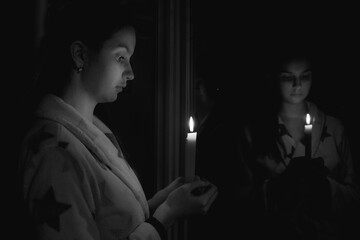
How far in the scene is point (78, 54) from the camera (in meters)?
0.80

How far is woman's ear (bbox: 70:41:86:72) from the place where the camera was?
0.79 m

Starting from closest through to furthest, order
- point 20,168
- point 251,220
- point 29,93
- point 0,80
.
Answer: point 20,168 < point 29,93 < point 0,80 < point 251,220

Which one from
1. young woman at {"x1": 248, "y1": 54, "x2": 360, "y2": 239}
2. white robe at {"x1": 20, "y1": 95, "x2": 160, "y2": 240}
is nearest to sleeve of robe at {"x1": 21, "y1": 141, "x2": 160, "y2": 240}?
white robe at {"x1": 20, "y1": 95, "x2": 160, "y2": 240}

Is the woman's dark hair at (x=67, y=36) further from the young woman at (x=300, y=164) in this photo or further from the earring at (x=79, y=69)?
the young woman at (x=300, y=164)

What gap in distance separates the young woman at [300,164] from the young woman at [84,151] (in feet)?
0.79

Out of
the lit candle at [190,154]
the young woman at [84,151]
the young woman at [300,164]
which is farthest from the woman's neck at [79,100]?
the young woman at [300,164]

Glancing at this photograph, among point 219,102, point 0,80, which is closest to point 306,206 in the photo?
point 219,102

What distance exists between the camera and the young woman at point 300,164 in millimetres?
972

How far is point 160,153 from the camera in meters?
1.23

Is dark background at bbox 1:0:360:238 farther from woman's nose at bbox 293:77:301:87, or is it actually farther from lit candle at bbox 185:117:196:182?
lit candle at bbox 185:117:196:182

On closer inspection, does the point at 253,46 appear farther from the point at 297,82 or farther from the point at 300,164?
the point at 300,164

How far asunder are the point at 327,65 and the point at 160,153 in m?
0.60

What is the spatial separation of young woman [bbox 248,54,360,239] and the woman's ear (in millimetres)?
546

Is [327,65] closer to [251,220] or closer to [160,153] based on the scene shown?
[251,220]
